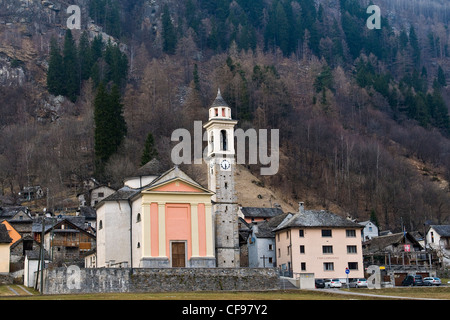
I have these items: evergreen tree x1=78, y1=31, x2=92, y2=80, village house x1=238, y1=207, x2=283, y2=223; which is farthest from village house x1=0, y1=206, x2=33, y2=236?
evergreen tree x1=78, y1=31, x2=92, y2=80

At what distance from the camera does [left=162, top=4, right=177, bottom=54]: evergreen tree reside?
16362 centimetres

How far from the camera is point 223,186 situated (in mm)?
60438

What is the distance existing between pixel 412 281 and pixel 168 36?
123 meters

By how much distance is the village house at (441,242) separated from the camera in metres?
80.0

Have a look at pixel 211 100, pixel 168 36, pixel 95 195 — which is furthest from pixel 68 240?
pixel 168 36

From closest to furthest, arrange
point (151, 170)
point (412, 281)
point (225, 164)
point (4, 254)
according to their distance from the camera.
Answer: point (412, 281) → point (225, 164) → point (4, 254) → point (151, 170)

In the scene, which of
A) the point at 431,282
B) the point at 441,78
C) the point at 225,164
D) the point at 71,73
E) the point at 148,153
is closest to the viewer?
the point at 431,282

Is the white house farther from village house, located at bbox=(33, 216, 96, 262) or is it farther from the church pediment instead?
the church pediment

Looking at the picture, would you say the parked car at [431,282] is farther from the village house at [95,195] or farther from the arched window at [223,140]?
the village house at [95,195]

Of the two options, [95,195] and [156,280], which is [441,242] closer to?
[156,280]

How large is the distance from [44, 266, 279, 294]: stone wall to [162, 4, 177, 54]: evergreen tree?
394ft
